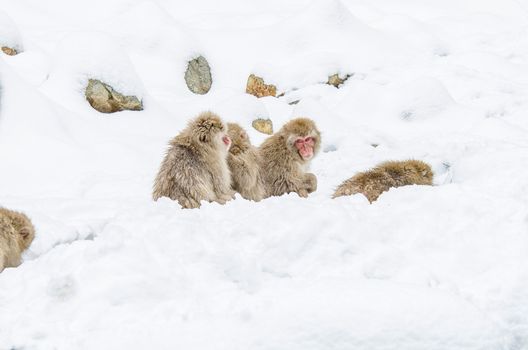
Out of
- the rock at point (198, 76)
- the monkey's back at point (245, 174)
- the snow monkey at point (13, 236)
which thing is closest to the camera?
the snow monkey at point (13, 236)

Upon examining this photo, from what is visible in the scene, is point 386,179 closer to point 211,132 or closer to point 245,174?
point 245,174

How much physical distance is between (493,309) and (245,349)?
1.04 m

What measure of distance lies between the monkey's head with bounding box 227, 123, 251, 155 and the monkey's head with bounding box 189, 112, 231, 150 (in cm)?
42

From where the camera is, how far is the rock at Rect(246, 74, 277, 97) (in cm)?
1278

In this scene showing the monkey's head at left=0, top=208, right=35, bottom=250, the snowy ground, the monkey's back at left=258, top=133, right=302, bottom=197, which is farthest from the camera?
the monkey's back at left=258, top=133, right=302, bottom=197

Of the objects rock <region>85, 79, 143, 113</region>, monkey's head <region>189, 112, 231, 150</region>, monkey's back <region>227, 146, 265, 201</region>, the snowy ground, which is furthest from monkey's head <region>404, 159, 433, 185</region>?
rock <region>85, 79, 143, 113</region>

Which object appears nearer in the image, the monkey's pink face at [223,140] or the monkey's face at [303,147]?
the monkey's pink face at [223,140]

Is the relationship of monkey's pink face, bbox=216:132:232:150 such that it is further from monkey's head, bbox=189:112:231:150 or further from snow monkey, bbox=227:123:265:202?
snow monkey, bbox=227:123:265:202

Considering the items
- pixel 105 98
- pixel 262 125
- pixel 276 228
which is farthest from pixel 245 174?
pixel 105 98

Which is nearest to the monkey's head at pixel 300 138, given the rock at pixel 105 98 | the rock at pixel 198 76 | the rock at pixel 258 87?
the rock at pixel 105 98

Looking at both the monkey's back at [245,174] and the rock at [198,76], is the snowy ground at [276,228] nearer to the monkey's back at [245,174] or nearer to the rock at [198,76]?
the rock at [198,76]

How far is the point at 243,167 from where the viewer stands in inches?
207

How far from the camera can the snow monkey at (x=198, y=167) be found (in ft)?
15.5

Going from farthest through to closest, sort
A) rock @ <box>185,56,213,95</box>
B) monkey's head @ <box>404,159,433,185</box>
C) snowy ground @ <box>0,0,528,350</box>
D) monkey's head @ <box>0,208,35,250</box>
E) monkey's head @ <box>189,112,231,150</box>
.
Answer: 1. rock @ <box>185,56,213,95</box>
2. monkey's head @ <box>404,159,433,185</box>
3. monkey's head @ <box>189,112,231,150</box>
4. monkey's head @ <box>0,208,35,250</box>
5. snowy ground @ <box>0,0,528,350</box>
